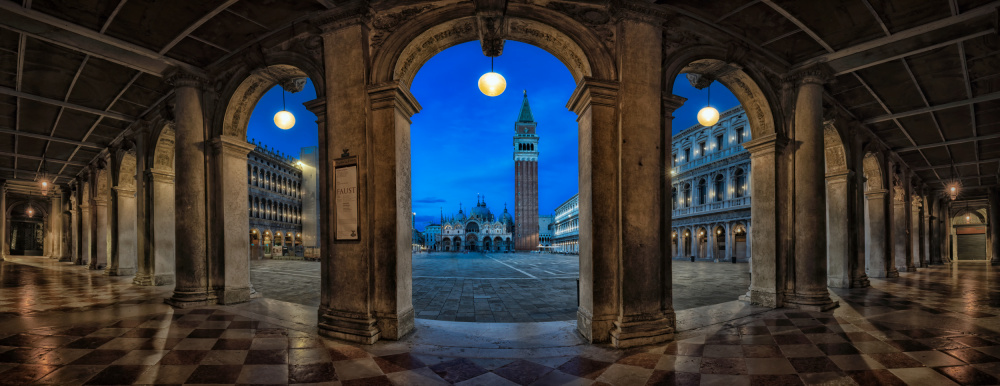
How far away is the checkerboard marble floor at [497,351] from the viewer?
3852mm

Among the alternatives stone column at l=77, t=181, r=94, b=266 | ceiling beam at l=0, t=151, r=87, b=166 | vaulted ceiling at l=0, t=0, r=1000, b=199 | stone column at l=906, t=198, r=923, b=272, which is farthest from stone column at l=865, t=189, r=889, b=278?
ceiling beam at l=0, t=151, r=87, b=166

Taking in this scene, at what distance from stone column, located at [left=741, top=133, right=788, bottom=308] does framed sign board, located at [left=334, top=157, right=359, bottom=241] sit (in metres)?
7.10

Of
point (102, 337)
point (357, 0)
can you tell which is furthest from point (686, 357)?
point (102, 337)

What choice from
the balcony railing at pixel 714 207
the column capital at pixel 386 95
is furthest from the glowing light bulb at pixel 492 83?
the balcony railing at pixel 714 207

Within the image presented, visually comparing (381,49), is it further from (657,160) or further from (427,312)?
(427,312)

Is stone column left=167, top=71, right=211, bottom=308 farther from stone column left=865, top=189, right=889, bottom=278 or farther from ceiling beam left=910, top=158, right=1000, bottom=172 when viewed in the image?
ceiling beam left=910, top=158, right=1000, bottom=172

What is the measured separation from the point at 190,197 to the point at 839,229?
15.0 metres

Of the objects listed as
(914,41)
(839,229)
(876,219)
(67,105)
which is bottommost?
(839,229)

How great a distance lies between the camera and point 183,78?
740 cm

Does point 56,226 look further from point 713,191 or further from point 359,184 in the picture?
point 713,191

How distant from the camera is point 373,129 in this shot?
5.35 metres

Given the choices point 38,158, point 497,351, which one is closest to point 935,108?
point 497,351

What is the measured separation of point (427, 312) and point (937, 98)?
500 inches

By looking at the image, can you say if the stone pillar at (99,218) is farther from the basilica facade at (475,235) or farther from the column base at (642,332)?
the basilica facade at (475,235)
